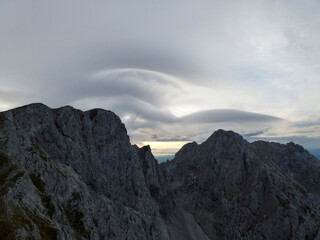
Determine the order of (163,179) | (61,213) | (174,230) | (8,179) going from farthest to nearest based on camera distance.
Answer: (163,179)
(174,230)
(61,213)
(8,179)

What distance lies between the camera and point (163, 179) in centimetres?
19650

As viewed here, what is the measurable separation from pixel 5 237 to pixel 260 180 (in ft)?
604

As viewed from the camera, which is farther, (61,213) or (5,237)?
(61,213)

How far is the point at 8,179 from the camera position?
69000mm

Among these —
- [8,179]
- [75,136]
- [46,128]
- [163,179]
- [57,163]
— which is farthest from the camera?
[163,179]

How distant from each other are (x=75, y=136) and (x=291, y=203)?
15953 cm

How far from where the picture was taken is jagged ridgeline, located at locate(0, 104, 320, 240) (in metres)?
72.4

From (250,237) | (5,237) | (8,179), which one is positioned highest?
(8,179)

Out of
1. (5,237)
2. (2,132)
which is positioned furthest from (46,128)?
(5,237)

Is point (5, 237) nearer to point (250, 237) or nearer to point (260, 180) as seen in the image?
point (250, 237)

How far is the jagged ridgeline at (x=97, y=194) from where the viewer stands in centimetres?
7238

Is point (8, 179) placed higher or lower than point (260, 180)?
higher

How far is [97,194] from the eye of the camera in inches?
4454

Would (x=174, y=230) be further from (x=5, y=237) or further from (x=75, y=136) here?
(x=5, y=237)
